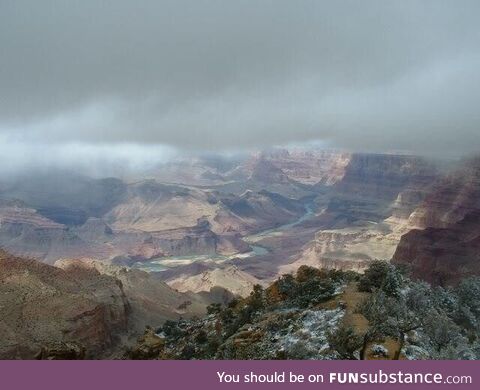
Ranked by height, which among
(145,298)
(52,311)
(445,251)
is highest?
(52,311)

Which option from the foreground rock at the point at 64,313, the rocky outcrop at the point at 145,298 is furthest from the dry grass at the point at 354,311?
the rocky outcrop at the point at 145,298

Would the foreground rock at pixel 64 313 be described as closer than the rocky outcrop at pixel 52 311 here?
Yes

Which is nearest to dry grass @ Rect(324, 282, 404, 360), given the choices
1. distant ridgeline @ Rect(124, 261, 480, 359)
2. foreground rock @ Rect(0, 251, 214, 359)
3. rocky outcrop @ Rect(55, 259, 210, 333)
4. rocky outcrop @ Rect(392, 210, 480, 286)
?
distant ridgeline @ Rect(124, 261, 480, 359)

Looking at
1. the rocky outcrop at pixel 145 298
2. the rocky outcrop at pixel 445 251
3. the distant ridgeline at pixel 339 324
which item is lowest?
the rocky outcrop at pixel 145 298

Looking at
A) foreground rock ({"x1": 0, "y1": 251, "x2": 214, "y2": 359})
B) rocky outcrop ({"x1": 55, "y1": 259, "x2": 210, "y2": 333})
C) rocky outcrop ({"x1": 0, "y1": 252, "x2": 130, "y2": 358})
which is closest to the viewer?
foreground rock ({"x1": 0, "y1": 251, "x2": 214, "y2": 359})

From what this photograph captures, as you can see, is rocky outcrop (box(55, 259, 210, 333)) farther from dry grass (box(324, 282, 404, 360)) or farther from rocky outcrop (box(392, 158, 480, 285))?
dry grass (box(324, 282, 404, 360))

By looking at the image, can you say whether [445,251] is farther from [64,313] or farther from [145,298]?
[64,313]

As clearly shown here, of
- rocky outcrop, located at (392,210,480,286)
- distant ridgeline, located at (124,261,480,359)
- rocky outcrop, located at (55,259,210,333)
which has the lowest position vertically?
rocky outcrop, located at (55,259,210,333)

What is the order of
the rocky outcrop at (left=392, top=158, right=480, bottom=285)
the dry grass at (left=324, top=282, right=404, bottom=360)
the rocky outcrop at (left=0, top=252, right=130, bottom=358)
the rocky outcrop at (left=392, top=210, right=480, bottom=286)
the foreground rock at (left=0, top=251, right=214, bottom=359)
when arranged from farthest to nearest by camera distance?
1. the rocky outcrop at (left=392, top=158, right=480, bottom=285)
2. the rocky outcrop at (left=392, top=210, right=480, bottom=286)
3. the rocky outcrop at (left=0, top=252, right=130, bottom=358)
4. the foreground rock at (left=0, top=251, right=214, bottom=359)
5. the dry grass at (left=324, top=282, right=404, bottom=360)

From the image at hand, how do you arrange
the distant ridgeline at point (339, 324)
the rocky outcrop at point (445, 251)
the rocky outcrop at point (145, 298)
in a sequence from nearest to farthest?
the distant ridgeline at point (339, 324) < the rocky outcrop at point (145, 298) < the rocky outcrop at point (445, 251)

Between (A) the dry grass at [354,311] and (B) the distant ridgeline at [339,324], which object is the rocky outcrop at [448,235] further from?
(A) the dry grass at [354,311]

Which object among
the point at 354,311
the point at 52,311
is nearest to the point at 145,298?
the point at 52,311
